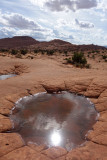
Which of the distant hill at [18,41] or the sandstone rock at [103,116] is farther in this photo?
the distant hill at [18,41]

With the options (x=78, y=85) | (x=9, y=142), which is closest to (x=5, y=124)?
(x=9, y=142)

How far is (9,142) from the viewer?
13.9 feet

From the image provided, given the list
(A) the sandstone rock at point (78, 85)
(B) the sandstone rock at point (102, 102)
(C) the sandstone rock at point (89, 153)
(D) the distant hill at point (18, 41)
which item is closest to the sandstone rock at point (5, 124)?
(C) the sandstone rock at point (89, 153)

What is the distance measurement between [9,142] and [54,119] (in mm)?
1884

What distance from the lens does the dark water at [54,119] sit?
4.61 metres

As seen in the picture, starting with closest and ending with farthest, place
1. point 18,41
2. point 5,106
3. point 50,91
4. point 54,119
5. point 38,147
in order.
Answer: point 38,147 → point 54,119 → point 5,106 → point 50,91 → point 18,41

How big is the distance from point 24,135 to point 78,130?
182 centimetres

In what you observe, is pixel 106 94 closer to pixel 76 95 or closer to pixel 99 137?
pixel 76 95

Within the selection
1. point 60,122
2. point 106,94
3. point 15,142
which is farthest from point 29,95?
point 106,94

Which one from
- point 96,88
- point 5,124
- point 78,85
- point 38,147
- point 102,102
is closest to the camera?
point 38,147

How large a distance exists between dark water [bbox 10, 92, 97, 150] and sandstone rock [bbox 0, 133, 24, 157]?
0.23 metres

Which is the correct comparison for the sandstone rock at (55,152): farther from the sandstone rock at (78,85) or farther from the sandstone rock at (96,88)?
the sandstone rock at (78,85)

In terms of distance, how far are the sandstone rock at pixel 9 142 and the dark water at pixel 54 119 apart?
9.1 inches

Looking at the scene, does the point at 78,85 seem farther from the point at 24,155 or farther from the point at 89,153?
the point at 24,155
